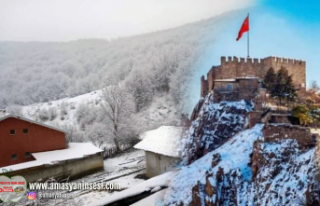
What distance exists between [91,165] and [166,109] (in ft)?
6.85

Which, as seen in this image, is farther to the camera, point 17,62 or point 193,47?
point 193,47

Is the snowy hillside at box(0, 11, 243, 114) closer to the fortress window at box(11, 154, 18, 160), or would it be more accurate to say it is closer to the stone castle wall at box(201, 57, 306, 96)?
the stone castle wall at box(201, 57, 306, 96)

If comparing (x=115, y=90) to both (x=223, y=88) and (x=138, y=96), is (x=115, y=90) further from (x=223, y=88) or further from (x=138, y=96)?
(x=223, y=88)

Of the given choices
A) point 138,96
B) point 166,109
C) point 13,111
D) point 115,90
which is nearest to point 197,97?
point 166,109

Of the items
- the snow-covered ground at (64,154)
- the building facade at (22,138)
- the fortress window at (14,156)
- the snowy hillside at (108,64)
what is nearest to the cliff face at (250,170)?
the snowy hillside at (108,64)

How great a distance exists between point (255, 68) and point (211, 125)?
113cm

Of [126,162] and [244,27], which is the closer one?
[244,27]

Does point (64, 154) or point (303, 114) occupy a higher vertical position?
point (303, 114)

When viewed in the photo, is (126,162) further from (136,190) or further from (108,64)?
(108,64)

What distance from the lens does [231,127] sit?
2.35 metres

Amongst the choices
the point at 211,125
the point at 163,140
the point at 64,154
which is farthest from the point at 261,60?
the point at 64,154

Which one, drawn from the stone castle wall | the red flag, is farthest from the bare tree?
the red flag

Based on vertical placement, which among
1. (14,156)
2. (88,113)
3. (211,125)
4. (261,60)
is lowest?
(14,156)

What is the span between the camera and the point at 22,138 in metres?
2.57
